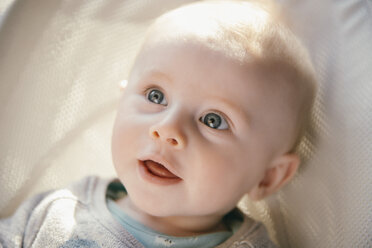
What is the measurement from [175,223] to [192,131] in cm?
23

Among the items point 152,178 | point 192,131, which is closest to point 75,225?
point 152,178

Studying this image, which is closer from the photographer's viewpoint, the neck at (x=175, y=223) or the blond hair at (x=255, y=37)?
the blond hair at (x=255, y=37)

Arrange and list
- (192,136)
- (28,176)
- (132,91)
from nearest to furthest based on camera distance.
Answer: (192,136) → (132,91) → (28,176)

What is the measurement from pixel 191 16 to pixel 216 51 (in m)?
0.12

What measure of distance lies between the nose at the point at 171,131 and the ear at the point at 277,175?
0.80 feet

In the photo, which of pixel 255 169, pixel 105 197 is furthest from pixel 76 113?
pixel 255 169

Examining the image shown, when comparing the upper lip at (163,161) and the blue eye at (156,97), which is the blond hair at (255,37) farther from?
the upper lip at (163,161)

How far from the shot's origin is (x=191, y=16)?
0.96m

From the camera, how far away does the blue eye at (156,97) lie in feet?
3.08

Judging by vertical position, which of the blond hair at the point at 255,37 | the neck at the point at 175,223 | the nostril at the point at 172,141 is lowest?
the neck at the point at 175,223

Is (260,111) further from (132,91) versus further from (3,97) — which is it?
(3,97)

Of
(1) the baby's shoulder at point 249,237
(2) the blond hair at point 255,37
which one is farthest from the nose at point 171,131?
(1) the baby's shoulder at point 249,237

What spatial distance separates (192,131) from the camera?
34.6 inches

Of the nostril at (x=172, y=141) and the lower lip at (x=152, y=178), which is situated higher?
the nostril at (x=172, y=141)
